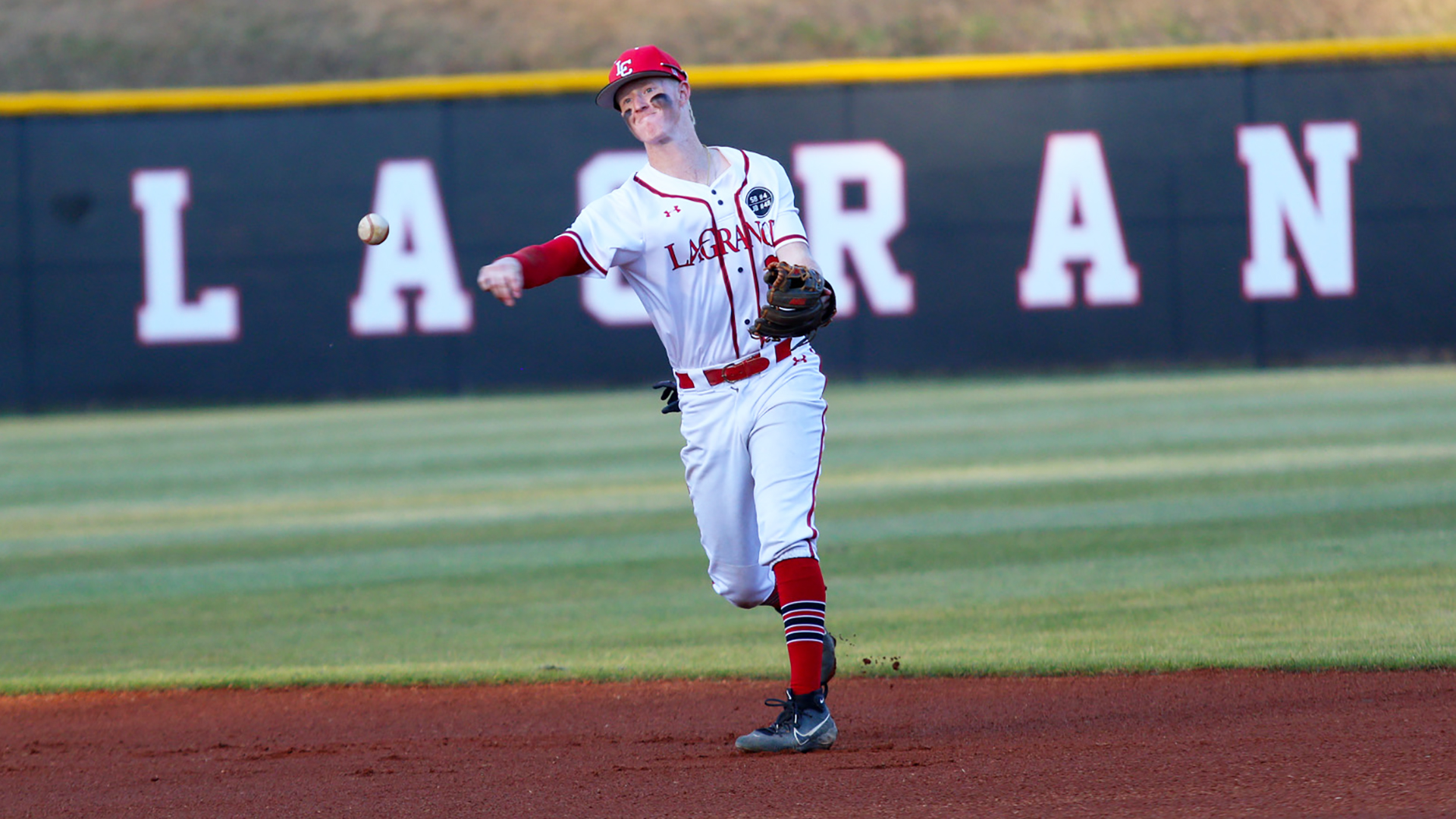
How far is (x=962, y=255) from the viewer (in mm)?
17859

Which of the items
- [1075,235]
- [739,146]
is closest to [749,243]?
[739,146]

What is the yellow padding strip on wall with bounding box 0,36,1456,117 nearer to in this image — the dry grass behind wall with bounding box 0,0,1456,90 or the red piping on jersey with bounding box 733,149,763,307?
the dry grass behind wall with bounding box 0,0,1456,90

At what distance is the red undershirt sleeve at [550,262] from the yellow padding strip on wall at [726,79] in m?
13.4

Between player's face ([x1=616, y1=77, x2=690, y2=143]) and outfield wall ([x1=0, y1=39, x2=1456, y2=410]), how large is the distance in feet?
42.9

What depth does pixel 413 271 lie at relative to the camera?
17.8 metres

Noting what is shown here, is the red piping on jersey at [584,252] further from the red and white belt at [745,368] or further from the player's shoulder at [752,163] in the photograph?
the player's shoulder at [752,163]

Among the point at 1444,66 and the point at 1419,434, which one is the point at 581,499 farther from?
the point at 1444,66

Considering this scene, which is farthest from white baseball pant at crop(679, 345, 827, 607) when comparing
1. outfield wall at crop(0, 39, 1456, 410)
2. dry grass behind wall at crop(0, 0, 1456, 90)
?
dry grass behind wall at crop(0, 0, 1456, 90)

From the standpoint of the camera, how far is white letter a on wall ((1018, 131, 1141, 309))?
17609 millimetres

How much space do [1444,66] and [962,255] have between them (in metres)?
5.62

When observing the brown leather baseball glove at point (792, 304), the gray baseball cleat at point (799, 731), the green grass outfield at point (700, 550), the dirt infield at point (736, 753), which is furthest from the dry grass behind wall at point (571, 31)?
the gray baseball cleat at point (799, 731)

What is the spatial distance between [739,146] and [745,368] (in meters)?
13.1

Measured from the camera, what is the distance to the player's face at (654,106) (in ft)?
→ 15.3

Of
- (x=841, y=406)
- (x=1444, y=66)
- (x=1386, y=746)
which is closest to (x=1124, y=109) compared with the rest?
(x=1444, y=66)
